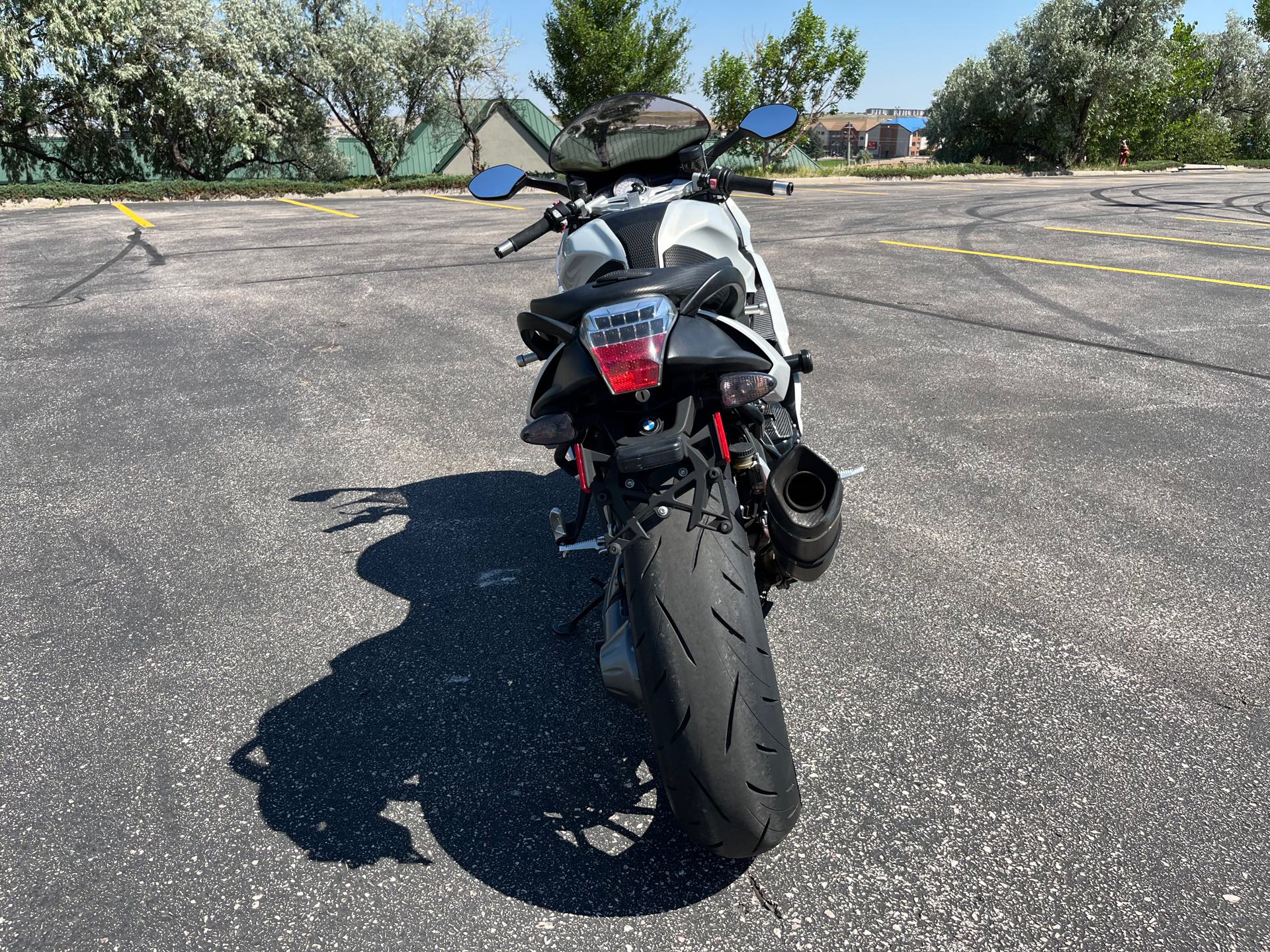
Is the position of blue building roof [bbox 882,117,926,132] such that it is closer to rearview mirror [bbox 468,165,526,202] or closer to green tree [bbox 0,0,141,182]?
green tree [bbox 0,0,141,182]

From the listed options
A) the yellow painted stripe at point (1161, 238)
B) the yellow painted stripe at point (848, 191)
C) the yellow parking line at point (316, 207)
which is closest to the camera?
the yellow painted stripe at point (1161, 238)

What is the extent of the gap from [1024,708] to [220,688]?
2.66 metres

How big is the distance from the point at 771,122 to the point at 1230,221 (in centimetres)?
1455

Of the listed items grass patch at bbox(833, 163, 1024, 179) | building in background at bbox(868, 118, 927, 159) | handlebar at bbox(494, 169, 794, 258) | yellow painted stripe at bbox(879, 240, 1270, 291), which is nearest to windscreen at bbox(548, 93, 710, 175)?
handlebar at bbox(494, 169, 794, 258)

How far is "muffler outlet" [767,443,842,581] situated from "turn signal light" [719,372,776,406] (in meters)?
0.22

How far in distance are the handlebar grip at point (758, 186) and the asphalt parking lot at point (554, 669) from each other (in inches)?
60.8

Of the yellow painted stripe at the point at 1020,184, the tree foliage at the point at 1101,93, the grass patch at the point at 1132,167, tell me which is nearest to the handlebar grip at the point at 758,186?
the yellow painted stripe at the point at 1020,184

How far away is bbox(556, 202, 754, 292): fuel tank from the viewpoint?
9.56 ft

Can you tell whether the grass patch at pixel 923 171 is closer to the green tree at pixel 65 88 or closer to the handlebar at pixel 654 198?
the green tree at pixel 65 88

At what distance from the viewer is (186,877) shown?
7.30ft

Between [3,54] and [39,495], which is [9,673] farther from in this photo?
[3,54]

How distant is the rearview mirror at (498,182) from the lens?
354 centimetres

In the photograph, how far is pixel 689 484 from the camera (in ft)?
6.97

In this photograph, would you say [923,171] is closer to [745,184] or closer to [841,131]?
[745,184]
